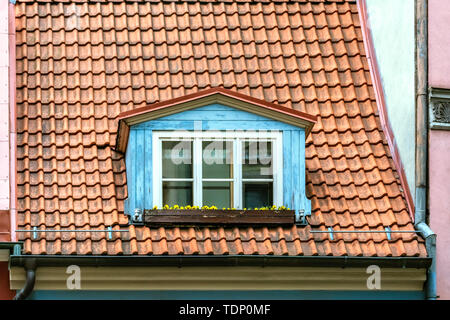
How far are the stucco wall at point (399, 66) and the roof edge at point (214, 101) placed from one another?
3.92ft

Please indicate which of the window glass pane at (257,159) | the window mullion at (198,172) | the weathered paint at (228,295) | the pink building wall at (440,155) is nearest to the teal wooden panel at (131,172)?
the window mullion at (198,172)

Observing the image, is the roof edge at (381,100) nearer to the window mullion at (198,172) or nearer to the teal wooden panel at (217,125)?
the teal wooden panel at (217,125)

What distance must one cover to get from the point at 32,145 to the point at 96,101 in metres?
1.09

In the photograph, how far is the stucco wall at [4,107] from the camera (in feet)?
54.6

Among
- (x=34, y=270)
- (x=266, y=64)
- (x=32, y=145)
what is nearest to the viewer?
(x=34, y=270)

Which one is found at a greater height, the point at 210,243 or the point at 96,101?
the point at 96,101

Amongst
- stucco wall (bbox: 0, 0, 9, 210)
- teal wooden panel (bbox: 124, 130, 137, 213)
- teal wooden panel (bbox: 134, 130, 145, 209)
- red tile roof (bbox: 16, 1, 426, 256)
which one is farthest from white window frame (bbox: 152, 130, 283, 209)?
stucco wall (bbox: 0, 0, 9, 210)

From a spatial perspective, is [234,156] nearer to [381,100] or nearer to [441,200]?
[381,100]

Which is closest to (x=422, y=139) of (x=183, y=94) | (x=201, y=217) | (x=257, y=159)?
(x=257, y=159)

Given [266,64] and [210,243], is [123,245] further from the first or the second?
[266,64]

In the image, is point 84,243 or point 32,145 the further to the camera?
point 32,145
